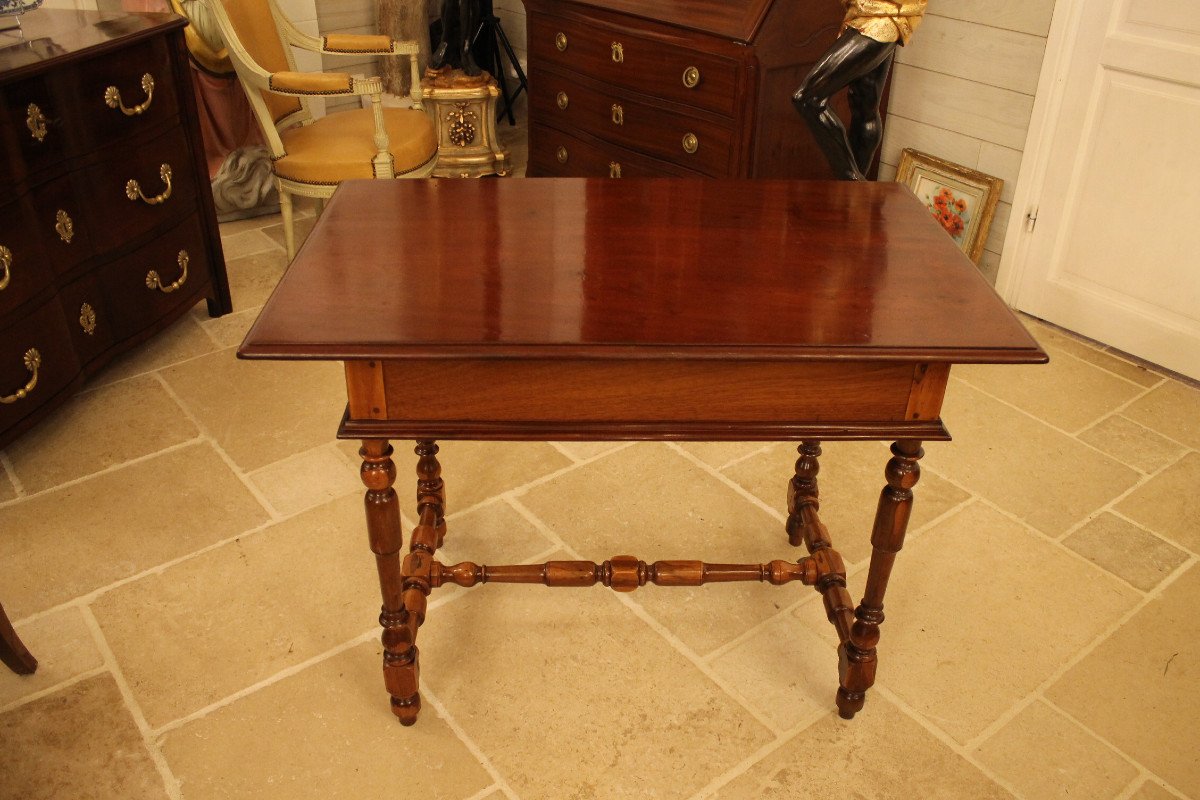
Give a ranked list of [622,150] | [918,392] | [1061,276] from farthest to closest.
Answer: [622,150]
[1061,276]
[918,392]

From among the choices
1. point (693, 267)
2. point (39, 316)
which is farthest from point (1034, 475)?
point (39, 316)

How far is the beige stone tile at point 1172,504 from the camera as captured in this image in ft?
9.18

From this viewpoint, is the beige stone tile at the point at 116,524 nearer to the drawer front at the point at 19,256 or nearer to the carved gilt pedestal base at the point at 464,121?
the drawer front at the point at 19,256

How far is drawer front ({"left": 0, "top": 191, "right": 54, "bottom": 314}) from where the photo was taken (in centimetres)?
273

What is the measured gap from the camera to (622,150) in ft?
13.6

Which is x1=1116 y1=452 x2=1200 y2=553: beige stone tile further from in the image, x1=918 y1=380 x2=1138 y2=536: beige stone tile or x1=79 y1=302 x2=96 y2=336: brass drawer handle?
x1=79 y1=302 x2=96 y2=336: brass drawer handle

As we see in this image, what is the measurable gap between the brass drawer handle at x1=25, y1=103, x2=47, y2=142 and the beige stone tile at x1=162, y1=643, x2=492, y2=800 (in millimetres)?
1678

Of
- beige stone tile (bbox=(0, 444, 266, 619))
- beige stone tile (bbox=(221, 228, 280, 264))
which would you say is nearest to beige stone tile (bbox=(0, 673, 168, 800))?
beige stone tile (bbox=(0, 444, 266, 619))

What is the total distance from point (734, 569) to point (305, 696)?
3.16ft

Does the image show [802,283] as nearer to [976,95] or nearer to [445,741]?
[445,741]

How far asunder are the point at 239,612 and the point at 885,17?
2371 mm

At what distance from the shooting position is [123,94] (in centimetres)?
314

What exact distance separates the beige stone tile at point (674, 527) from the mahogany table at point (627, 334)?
0.98ft

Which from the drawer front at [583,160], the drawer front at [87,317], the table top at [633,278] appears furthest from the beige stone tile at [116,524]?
the drawer front at [583,160]
